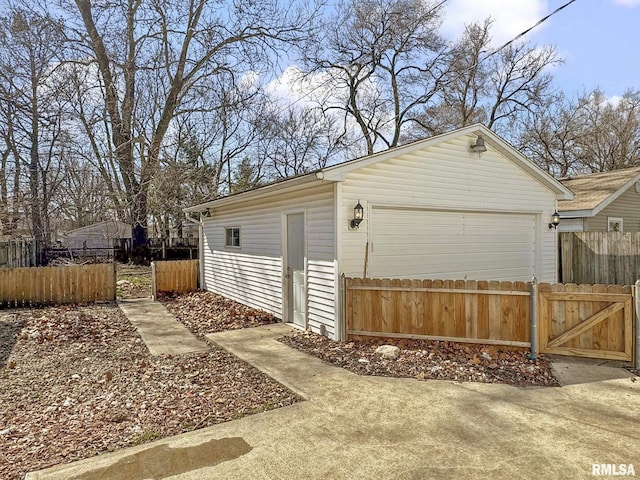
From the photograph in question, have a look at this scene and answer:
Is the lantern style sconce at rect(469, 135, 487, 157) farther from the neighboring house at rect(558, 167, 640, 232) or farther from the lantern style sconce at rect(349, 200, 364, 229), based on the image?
the neighboring house at rect(558, 167, 640, 232)

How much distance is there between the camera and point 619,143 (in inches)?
871

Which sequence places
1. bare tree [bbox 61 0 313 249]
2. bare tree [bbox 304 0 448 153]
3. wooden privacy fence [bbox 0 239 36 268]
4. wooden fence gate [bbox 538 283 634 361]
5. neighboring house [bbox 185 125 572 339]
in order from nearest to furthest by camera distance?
wooden fence gate [bbox 538 283 634 361] < neighboring house [bbox 185 125 572 339] < wooden privacy fence [bbox 0 239 36 268] < bare tree [bbox 61 0 313 249] < bare tree [bbox 304 0 448 153]

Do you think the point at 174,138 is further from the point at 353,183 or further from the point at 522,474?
the point at 522,474

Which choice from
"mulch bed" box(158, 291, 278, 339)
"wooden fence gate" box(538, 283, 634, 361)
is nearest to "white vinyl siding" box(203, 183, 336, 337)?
"mulch bed" box(158, 291, 278, 339)

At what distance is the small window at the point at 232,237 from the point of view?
10198mm

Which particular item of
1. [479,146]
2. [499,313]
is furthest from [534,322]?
[479,146]

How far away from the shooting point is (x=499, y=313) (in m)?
5.44

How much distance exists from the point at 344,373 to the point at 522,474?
93.6 inches

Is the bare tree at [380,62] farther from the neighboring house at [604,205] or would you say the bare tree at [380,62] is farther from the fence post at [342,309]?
the fence post at [342,309]

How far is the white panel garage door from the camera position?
22.7 ft

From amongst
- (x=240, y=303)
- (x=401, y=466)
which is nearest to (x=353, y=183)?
A: (x=401, y=466)

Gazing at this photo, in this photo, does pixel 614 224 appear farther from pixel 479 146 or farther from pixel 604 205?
pixel 479 146

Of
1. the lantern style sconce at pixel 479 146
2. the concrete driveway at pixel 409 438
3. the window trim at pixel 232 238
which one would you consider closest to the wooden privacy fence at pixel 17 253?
the window trim at pixel 232 238

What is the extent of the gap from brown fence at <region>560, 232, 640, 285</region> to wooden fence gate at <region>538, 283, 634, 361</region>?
6246mm
